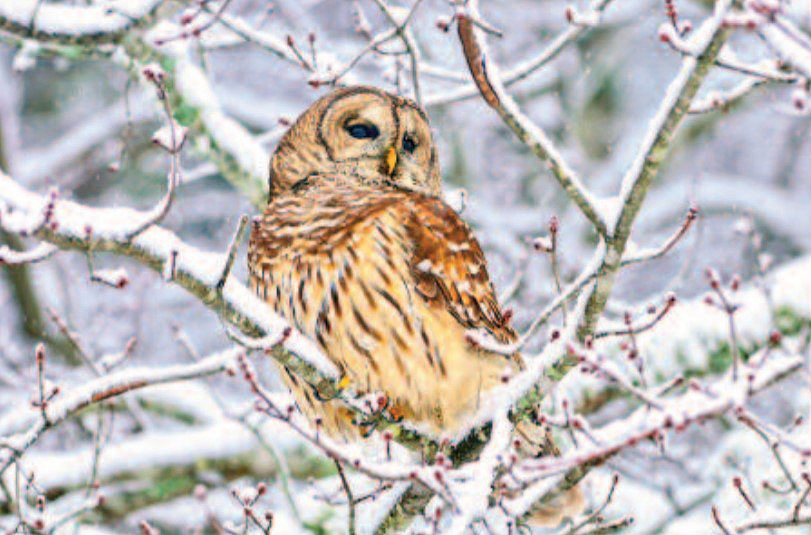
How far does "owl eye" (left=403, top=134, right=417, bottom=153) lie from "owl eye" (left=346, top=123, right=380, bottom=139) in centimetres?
12

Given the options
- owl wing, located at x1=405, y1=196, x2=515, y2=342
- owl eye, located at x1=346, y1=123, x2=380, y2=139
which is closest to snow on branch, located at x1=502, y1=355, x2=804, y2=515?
owl wing, located at x1=405, y1=196, x2=515, y2=342

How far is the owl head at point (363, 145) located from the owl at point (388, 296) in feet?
0.50

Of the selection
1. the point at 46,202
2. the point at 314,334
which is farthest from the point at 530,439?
the point at 46,202

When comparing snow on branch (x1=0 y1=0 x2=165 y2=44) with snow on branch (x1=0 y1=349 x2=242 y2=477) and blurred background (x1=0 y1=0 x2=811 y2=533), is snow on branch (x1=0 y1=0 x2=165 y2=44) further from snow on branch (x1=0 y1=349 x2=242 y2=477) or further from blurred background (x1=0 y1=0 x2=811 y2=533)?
snow on branch (x1=0 y1=349 x2=242 y2=477)

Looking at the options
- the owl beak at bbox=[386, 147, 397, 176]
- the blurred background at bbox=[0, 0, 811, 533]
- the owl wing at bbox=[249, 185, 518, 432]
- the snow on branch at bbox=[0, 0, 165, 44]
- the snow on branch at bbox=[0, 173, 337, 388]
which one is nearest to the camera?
the snow on branch at bbox=[0, 173, 337, 388]

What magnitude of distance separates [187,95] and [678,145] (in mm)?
5054

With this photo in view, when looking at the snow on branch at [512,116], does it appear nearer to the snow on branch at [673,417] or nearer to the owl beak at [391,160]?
the snow on branch at [673,417]

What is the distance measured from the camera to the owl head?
479cm

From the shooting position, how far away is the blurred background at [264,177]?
5.80 metres

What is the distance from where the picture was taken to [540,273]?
8.69 metres

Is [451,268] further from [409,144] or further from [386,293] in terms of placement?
[409,144]

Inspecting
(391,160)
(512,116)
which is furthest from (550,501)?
(512,116)

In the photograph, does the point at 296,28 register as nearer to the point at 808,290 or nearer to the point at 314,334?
the point at 808,290

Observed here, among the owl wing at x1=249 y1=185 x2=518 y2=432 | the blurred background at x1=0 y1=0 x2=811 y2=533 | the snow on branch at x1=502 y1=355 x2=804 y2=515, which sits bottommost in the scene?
the snow on branch at x1=502 y1=355 x2=804 y2=515
